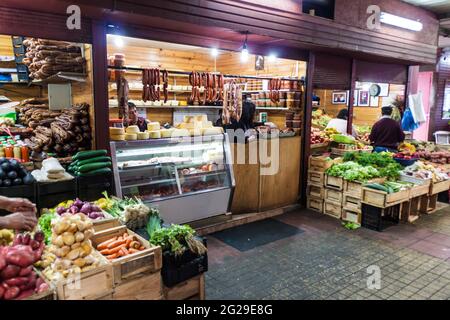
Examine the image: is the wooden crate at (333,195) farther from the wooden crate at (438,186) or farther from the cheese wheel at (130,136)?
the cheese wheel at (130,136)

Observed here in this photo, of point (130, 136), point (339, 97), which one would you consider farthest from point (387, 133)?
point (130, 136)

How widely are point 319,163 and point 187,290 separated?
15.9 feet

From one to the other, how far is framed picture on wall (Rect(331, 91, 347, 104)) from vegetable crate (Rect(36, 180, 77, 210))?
36.4ft

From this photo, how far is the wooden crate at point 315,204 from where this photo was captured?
7.46 metres

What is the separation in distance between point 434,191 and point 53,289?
737 centimetres

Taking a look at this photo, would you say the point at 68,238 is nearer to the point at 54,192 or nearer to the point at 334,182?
the point at 54,192

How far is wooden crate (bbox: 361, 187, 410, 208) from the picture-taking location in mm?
6156

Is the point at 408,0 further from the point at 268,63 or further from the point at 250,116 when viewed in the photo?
the point at 250,116

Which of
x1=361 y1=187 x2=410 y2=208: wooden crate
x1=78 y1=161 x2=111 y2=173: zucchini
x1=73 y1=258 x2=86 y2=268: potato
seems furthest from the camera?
x1=361 y1=187 x2=410 y2=208: wooden crate

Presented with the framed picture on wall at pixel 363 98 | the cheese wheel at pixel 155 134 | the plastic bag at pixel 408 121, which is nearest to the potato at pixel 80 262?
the cheese wheel at pixel 155 134

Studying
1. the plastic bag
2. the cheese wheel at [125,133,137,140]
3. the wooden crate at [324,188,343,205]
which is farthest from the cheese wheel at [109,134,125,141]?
the plastic bag

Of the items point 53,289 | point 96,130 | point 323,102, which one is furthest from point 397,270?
point 323,102

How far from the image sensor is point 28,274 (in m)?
2.64

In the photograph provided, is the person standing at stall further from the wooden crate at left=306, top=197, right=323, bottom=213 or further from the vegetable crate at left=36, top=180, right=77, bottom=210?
the vegetable crate at left=36, top=180, right=77, bottom=210
